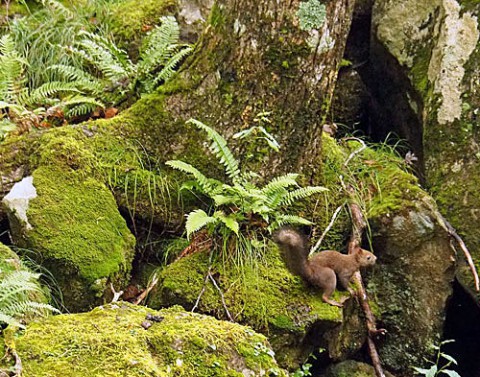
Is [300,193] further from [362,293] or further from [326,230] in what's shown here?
[362,293]

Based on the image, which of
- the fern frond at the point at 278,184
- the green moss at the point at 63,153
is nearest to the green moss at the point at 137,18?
the green moss at the point at 63,153

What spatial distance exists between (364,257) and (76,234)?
7.33 ft

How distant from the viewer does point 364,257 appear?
16.1ft

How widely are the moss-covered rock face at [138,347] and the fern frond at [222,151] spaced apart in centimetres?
155

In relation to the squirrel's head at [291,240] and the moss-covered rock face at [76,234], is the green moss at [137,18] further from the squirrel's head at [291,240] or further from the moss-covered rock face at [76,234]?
the squirrel's head at [291,240]

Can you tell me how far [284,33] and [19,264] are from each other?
251cm

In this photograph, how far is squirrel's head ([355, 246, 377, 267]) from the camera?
4.90 meters

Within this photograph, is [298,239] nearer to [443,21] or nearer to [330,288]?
[330,288]

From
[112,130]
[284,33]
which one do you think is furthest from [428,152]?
[112,130]

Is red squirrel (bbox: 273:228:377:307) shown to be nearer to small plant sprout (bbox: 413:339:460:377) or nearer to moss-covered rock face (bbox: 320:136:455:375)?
moss-covered rock face (bbox: 320:136:455:375)

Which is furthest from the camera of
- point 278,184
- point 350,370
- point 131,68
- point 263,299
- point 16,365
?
point 131,68

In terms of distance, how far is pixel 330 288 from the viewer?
4504 mm

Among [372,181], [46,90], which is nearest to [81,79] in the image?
[46,90]

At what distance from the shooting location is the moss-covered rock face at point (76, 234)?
4.41m
